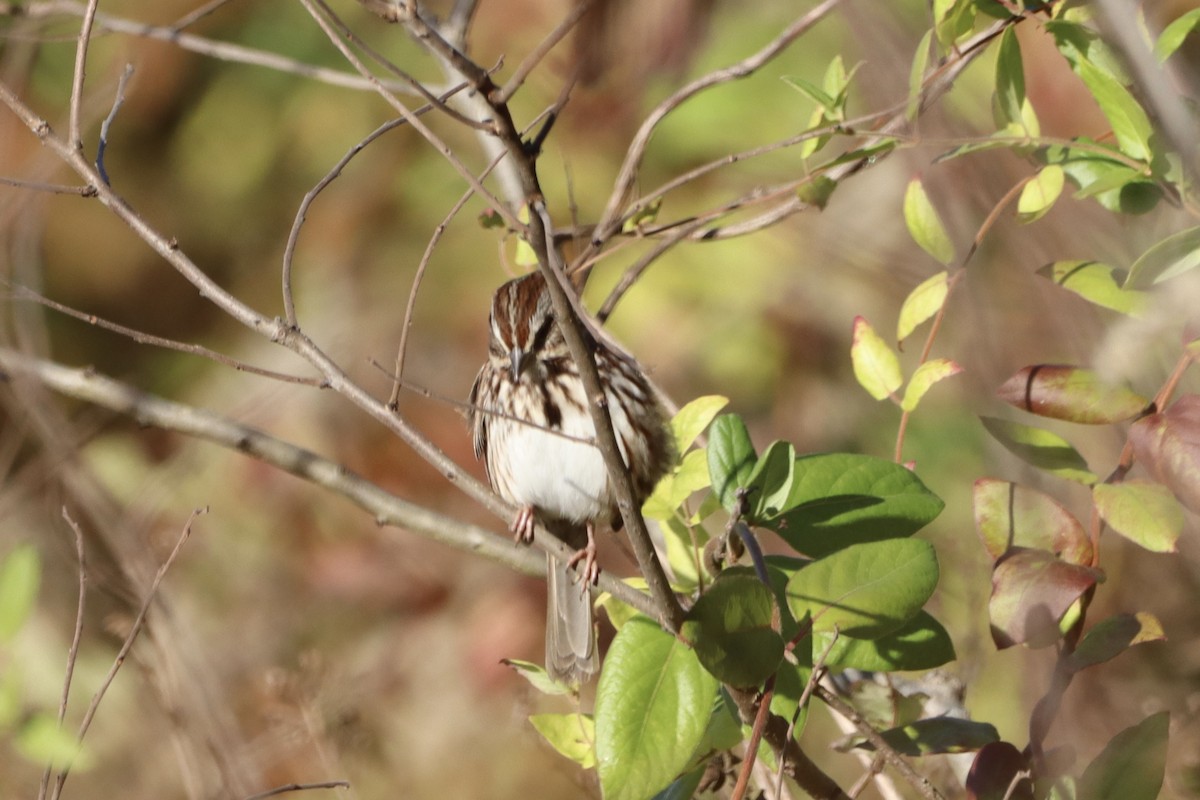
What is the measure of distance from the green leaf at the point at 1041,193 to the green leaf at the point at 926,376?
185 millimetres

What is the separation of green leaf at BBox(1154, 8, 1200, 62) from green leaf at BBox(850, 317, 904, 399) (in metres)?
0.45

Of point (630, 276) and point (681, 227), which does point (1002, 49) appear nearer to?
point (681, 227)

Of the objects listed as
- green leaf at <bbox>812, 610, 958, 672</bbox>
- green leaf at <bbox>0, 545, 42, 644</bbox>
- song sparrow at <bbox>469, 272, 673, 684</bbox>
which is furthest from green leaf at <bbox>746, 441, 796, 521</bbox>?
green leaf at <bbox>0, 545, 42, 644</bbox>

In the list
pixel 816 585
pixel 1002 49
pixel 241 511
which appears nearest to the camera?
pixel 816 585

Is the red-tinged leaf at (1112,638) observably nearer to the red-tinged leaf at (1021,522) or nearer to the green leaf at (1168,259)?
the red-tinged leaf at (1021,522)

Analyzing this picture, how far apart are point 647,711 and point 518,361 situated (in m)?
1.12

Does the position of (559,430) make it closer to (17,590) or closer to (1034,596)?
(17,590)

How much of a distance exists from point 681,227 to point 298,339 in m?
0.60

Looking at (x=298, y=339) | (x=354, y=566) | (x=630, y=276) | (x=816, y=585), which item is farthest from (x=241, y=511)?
(x=816, y=585)

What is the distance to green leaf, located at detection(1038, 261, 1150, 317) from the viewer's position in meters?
1.26

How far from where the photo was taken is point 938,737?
1321 millimetres

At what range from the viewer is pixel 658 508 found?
55.8 inches

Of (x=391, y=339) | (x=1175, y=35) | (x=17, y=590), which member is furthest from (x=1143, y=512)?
(x=391, y=339)

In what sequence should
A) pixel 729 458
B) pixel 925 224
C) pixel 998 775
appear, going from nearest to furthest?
pixel 998 775 → pixel 729 458 → pixel 925 224
